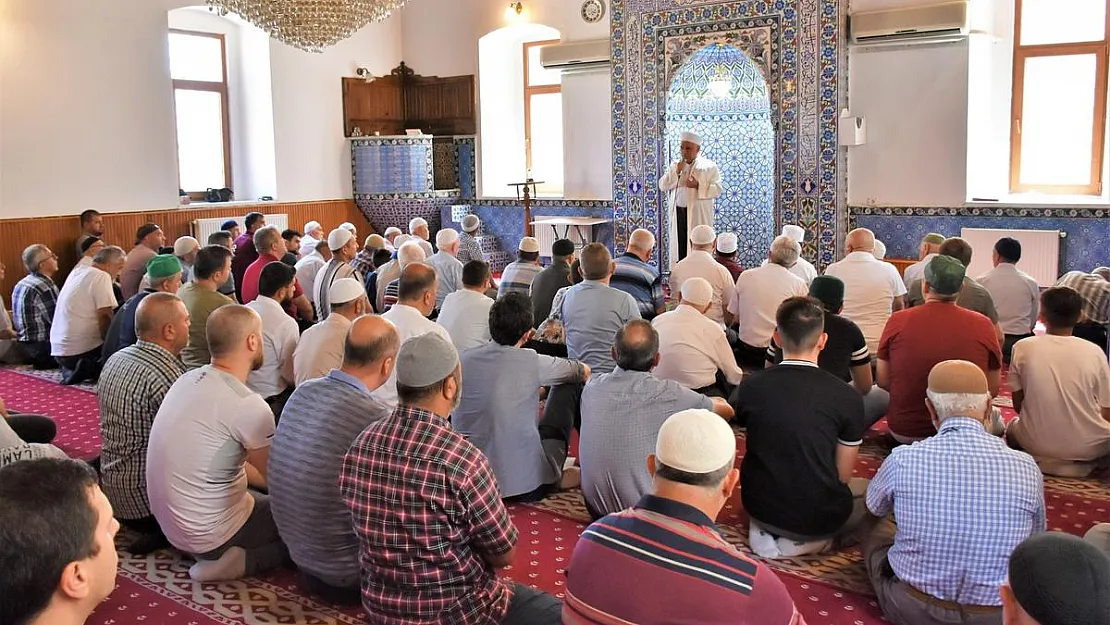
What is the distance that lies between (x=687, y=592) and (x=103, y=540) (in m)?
0.91

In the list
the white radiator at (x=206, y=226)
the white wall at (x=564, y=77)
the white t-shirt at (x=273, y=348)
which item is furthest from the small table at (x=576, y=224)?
the white t-shirt at (x=273, y=348)

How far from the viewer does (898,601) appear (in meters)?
2.81

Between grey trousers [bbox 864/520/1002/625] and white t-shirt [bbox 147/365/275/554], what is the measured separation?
73.6 inches

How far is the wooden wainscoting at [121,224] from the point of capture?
8.55 m

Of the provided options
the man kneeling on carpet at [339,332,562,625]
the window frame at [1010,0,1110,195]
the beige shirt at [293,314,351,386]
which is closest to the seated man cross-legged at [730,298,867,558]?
the man kneeling on carpet at [339,332,562,625]

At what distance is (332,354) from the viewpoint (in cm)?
412

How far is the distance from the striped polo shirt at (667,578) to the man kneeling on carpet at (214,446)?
5.28 feet

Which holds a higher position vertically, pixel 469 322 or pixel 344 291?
pixel 344 291

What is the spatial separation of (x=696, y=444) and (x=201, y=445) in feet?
5.86

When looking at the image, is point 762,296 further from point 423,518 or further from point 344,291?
point 423,518

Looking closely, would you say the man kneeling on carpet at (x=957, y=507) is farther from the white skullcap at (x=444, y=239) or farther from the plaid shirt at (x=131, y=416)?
the white skullcap at (x=444, y=239)

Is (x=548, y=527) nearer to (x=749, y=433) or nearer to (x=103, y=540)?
(x=749, y=433)

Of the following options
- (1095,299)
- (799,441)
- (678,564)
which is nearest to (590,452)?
(799,441)

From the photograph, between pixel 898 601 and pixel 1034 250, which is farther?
pixel 1034 250
